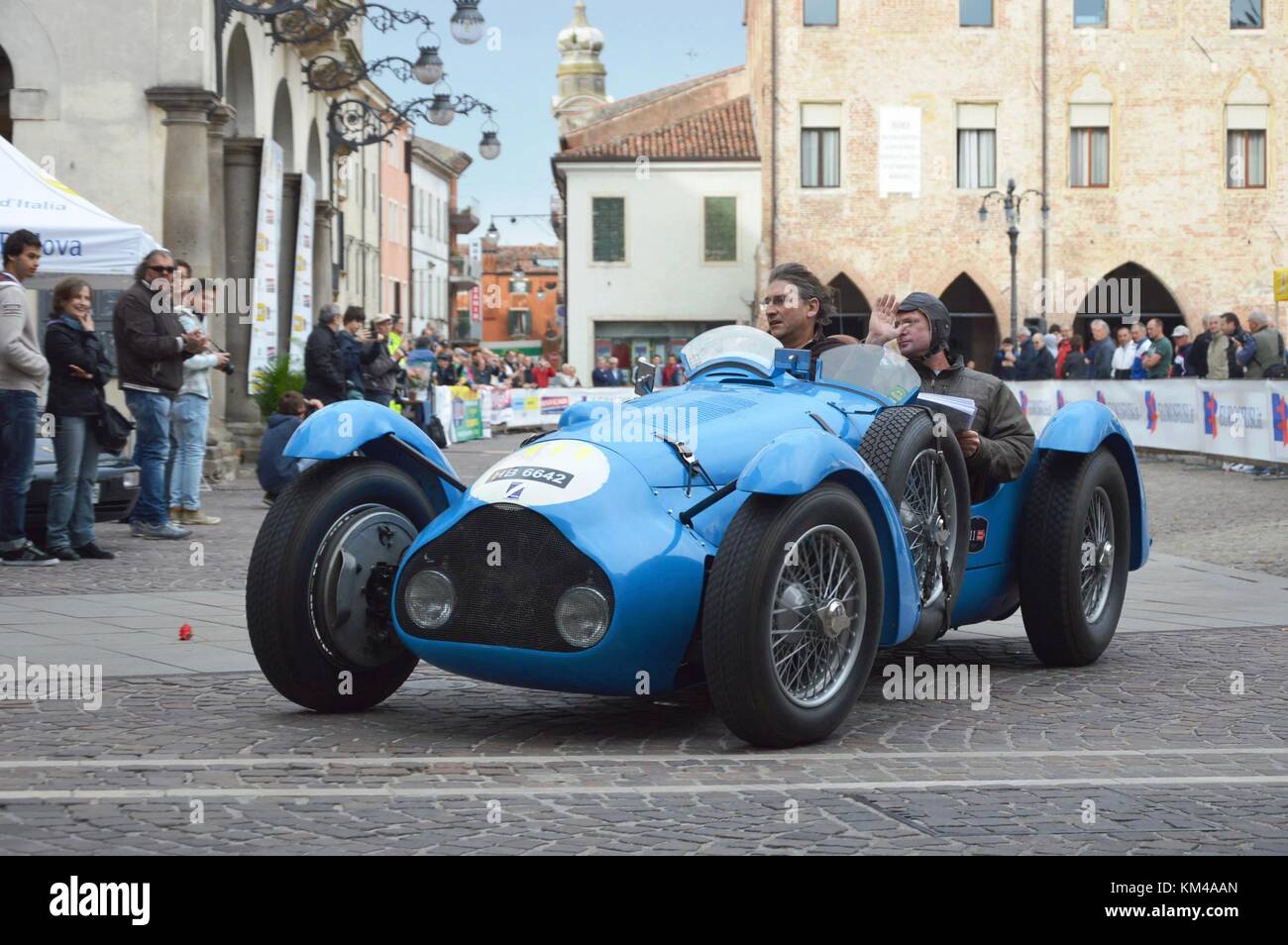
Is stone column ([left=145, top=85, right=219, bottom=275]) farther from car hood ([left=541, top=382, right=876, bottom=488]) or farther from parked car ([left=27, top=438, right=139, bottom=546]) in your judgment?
car hood ([left=541, top=382, right=876, bottom=488])

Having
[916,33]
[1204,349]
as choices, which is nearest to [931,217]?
[916,33]

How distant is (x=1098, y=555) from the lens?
8211mm

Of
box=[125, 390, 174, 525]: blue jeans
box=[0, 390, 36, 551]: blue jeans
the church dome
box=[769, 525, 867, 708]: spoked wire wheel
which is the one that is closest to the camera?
→ box=[769, 525, 867, 708]: spoked wire wheel

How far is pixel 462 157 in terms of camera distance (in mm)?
96562

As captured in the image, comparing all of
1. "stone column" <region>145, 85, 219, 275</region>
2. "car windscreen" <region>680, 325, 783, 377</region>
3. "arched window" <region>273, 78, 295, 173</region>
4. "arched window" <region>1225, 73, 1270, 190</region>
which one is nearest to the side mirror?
"car windscreen" <region>680, 325, 783, 377</region>

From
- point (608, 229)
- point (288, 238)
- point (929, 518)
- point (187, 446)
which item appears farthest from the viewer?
point (608, 229)

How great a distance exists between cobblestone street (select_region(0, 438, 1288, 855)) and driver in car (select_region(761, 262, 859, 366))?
1.39 m

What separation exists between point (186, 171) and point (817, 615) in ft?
52.0

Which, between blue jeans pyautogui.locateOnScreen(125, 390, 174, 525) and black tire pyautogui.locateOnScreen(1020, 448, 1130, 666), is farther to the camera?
blue jeans pyautogui.locateOnScreen(125, 390, 174, 525)

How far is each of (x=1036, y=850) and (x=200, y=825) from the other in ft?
6.96

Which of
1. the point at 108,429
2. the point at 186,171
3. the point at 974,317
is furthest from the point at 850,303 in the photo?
the point at 108,429

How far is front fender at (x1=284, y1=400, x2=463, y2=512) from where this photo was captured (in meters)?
6.59

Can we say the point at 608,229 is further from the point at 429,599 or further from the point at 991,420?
the point at 429,599
